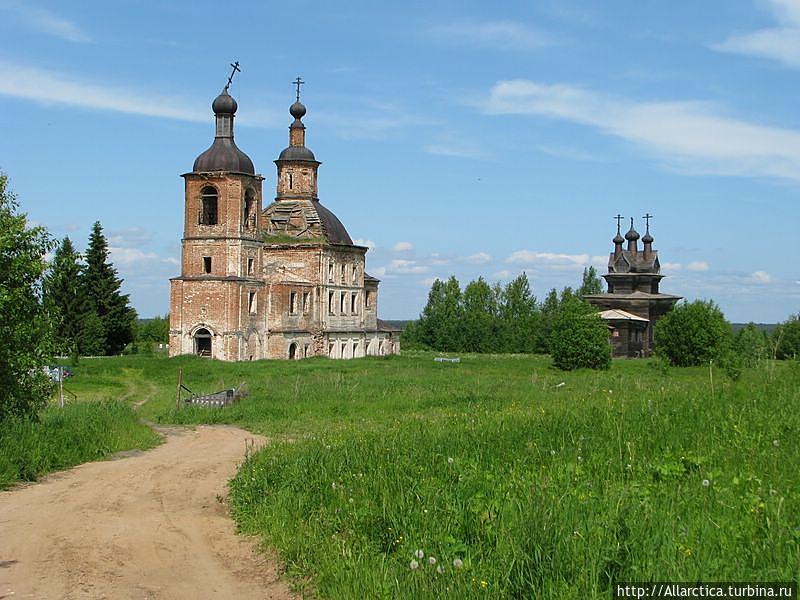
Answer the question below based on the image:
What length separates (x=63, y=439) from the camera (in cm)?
1323

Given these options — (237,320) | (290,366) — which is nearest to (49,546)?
(290,366)

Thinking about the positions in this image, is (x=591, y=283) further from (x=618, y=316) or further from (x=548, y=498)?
(x=548, y=498)

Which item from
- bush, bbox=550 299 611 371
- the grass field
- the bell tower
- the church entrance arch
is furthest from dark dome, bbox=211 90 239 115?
the grass field

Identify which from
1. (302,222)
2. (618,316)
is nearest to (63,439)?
(302,222)

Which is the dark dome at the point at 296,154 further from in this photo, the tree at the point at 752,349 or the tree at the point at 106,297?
the tree at the point at 752,349

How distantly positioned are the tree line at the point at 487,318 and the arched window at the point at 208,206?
32.7m

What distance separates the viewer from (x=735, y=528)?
18.6ft

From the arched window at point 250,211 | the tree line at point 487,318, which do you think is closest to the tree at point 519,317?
the tree line at point 487,318

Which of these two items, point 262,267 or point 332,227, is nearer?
point 262,267

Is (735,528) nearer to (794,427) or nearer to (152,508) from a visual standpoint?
(794,427)

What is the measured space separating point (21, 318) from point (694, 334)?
3661 cm

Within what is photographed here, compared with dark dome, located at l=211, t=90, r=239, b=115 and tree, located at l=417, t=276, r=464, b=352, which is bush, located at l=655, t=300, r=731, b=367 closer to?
dark dome, located at l=211, t=90, r=239, b=115

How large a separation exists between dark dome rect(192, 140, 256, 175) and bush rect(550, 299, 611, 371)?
1682 cm

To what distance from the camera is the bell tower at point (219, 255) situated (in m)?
40.8
